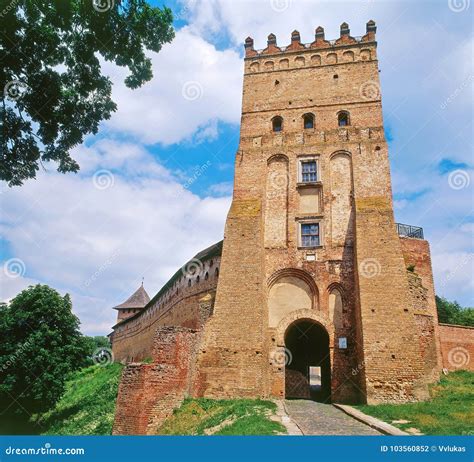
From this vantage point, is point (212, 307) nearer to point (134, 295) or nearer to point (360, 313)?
point (360, 313)

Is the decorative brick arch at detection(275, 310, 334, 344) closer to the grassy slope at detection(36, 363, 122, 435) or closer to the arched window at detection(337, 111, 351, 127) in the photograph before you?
the grassy slope at detection(36, 363, 122, 435)

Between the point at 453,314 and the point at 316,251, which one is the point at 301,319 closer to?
the point at 316,251

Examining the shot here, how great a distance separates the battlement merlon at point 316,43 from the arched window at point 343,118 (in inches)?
181

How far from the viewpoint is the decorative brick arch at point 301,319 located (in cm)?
1730

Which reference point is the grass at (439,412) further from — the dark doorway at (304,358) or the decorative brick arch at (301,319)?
the dark doorway at (304,358)

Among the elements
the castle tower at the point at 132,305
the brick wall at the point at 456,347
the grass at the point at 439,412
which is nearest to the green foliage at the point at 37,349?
the grass at the point at 439,412

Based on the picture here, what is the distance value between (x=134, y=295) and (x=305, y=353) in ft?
132

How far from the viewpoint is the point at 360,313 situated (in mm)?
16047

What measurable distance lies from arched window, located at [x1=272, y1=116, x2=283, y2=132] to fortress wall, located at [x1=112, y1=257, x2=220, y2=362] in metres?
9.08

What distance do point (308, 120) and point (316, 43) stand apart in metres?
5.21

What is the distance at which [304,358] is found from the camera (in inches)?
873

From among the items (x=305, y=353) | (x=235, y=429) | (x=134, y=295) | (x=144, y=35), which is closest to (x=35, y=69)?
(x=144, y=35)

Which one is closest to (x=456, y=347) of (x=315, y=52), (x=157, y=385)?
(x=157, y=385)

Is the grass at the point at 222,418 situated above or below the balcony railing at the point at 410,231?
below
